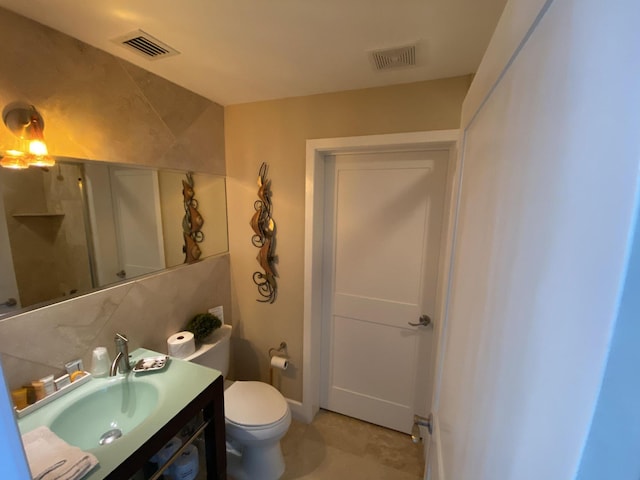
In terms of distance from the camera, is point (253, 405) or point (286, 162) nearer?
point (253, 405)

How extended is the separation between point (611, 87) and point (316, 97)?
1720mm

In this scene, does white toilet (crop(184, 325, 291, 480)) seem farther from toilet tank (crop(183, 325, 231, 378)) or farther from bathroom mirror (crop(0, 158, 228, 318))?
bathroom mirror (crop(0, 158, 228, 318))

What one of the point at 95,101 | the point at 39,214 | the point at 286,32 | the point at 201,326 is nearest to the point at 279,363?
the point at 201,326

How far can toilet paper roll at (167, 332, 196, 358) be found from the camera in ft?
4.97

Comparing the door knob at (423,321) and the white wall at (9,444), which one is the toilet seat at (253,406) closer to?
the door knob at (423,321)

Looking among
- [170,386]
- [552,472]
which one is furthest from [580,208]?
[170,386]

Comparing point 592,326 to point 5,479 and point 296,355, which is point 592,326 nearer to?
point 5,479

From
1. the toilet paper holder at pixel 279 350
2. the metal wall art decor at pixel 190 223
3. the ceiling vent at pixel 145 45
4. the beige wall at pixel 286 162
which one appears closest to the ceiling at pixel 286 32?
the ceiling vent at pixel 145 45

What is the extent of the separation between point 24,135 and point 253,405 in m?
1.61

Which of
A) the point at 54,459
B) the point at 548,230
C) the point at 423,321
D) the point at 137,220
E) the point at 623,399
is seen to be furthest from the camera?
the point at 423,321

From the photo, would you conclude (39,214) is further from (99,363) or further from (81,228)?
(99,363)

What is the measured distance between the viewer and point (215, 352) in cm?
172

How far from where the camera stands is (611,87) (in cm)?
21

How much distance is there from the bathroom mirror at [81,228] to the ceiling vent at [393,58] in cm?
126
